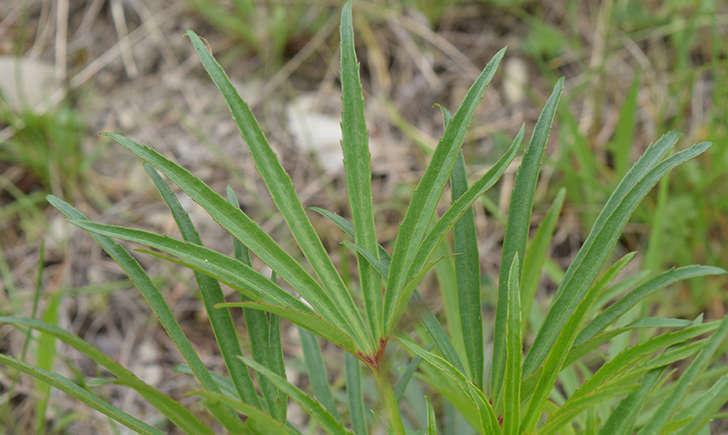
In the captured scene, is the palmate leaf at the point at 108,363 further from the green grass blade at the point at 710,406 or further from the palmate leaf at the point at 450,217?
the green grass blade at the point at 710,406

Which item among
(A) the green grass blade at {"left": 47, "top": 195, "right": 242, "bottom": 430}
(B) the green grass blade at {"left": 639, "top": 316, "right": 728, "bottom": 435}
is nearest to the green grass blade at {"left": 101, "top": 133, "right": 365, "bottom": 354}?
(A) the green grass blade at {"left": 47, "top": 195, "right": 242, "bottom": 430}

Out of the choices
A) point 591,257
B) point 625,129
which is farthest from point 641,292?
point 625,129

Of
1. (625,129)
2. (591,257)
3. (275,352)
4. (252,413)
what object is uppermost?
(625,129)

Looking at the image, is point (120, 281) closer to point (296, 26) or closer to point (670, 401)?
point (296, 26)

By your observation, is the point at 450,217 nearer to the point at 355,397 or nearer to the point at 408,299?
the point at 408,299

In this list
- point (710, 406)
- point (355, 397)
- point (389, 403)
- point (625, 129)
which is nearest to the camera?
point (710, 406)

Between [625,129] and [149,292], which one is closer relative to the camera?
[149,292]

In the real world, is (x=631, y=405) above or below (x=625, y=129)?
below
